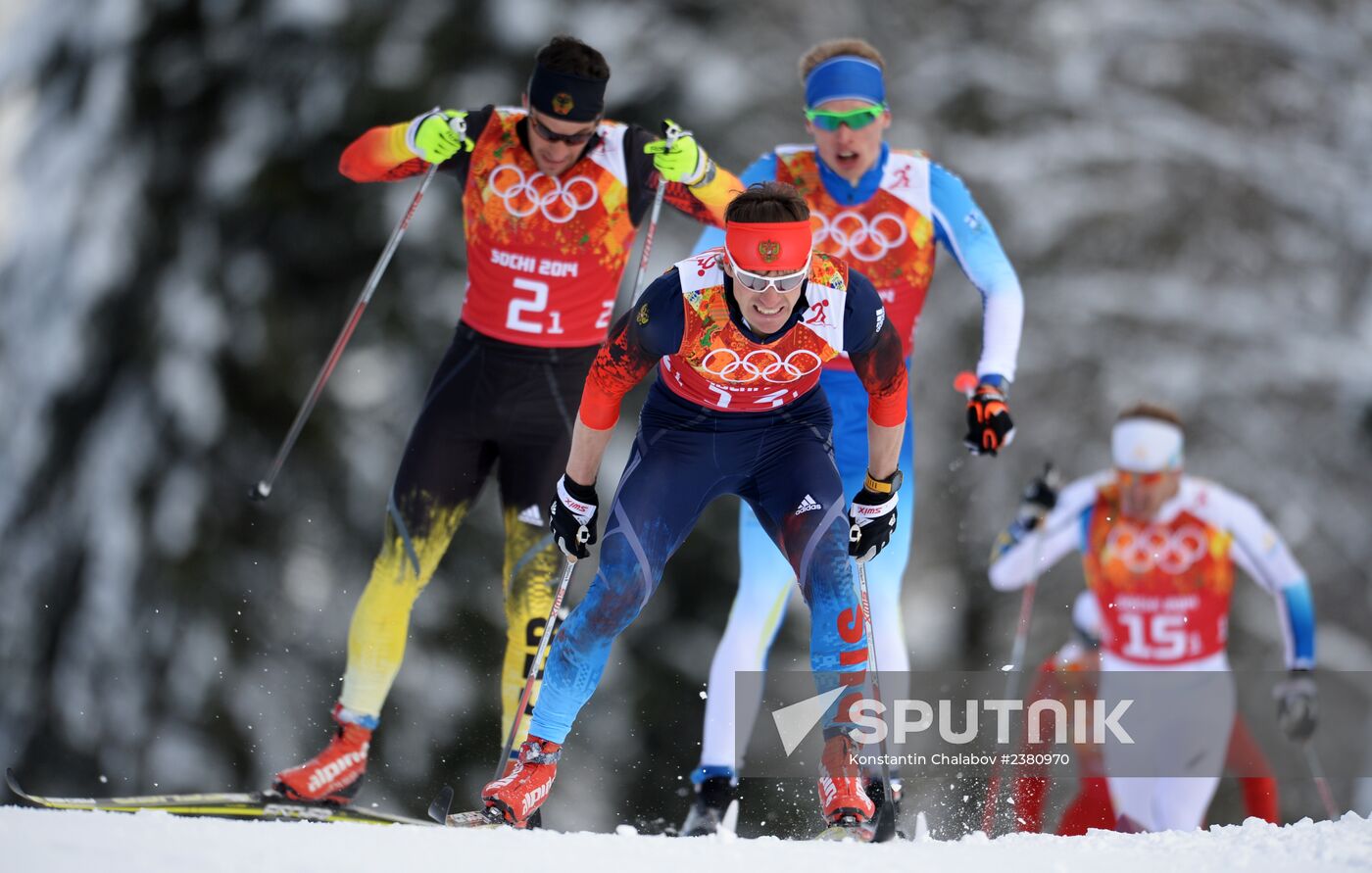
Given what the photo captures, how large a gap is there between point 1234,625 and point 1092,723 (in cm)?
426

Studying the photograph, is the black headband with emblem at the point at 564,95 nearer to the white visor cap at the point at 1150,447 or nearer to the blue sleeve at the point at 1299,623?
the white visor cap at the point at 1150,447

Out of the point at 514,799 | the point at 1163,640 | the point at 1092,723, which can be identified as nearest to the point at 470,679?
the point at 1092,723

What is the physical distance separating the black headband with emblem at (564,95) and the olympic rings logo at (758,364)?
107 centimetres

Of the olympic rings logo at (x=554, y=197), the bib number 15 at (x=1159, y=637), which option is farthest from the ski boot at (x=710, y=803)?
the bib number 15 at (x=1159, y=637)

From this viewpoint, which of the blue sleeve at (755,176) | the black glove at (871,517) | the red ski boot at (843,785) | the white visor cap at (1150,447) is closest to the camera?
the red ski boot at (843,785)

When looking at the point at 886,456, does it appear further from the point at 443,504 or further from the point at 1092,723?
the point at 1092,723

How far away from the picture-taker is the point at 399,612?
4.95 m

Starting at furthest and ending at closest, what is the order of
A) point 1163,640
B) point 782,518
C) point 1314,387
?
point 1314,387
point 1163,640
point 782,518

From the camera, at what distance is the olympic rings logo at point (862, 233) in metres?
4.91

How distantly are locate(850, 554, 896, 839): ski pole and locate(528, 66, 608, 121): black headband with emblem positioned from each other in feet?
5.21

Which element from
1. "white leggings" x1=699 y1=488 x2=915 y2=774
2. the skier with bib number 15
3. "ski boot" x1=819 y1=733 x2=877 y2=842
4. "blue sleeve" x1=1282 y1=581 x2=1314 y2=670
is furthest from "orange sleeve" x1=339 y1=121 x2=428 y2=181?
"blue sleeve" x1=1282 y1=581 x2=1314 y2=670

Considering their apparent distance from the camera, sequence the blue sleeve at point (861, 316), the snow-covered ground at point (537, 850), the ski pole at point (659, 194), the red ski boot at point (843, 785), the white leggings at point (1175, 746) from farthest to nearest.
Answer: the white leggings at point (1175, 746) < the ski pole at point (659, 194) < the red ski boot at point (843, 785) < the blue sleeve at point (861, 316) < the snow-covered ground at point (537, 850)

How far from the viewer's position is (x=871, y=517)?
4180 millimetres

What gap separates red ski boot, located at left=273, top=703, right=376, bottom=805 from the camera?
4.95 metres
